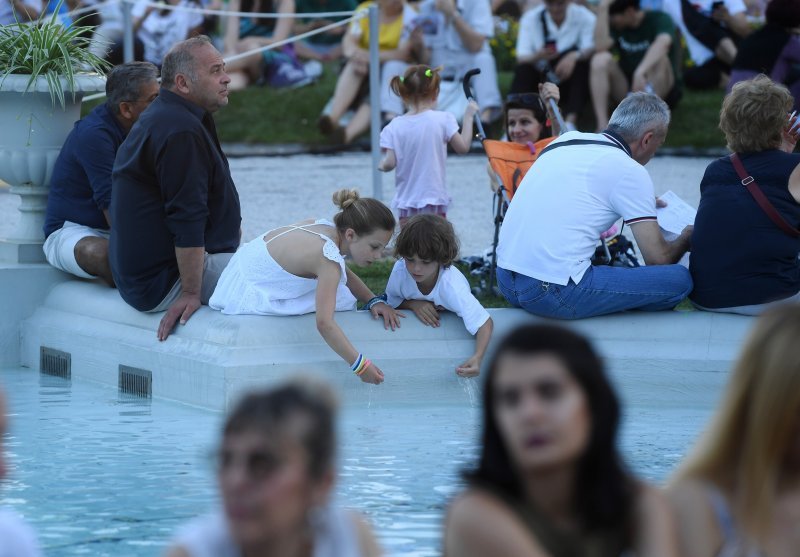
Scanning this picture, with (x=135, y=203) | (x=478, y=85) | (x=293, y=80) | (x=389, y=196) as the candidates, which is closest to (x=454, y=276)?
(x=135, y=203)

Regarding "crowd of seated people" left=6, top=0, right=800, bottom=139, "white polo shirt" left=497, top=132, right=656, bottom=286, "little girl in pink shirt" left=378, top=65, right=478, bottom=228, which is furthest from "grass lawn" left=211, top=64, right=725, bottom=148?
"white polo shirt" left=497, top=132, right=656, bottom=286

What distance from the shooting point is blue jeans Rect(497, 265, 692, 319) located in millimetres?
5793

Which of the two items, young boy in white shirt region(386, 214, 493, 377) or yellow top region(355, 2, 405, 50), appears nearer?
young boy in white shirt region(386, 214, 493, 377)

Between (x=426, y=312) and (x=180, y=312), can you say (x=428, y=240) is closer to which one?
(x=426, y=312)

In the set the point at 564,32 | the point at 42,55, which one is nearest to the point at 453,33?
the point at 564,32

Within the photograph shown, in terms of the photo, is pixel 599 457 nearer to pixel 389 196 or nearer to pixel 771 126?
pixel 771 126

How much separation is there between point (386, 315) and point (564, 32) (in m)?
7.74

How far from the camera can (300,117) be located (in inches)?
572

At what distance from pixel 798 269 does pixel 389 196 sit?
5.74 meters

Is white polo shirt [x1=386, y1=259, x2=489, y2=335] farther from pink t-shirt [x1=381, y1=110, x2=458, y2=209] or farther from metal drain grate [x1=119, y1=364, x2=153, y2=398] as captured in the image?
pink t-shirt [x1=381, y1=110, x2=458, y2=209]

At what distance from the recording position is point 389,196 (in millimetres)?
11266

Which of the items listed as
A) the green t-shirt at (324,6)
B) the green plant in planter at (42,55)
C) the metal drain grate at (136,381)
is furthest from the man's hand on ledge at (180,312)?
the green t-shirt at (324,6)

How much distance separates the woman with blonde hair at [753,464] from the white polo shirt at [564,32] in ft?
35.4

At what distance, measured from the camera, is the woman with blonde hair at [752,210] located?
18.6ft
